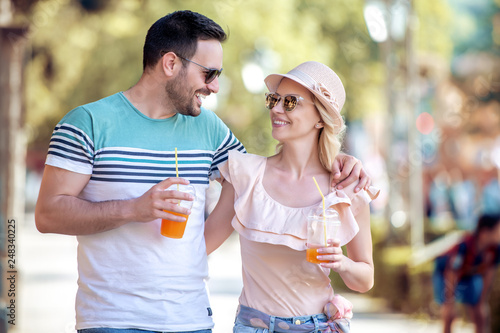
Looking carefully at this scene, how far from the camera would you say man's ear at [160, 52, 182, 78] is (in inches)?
101

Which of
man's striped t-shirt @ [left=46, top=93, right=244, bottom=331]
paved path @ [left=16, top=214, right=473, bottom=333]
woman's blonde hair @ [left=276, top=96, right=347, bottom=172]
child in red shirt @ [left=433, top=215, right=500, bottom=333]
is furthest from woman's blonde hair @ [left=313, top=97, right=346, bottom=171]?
child in red shirt @ [left=433, top=215, right=500, bottom=333]

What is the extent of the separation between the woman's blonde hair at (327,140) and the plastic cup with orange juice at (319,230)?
30 centimetres

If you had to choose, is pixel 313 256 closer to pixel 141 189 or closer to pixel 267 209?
pixel 267 209

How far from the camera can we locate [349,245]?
255cm

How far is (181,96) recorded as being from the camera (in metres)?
2.55

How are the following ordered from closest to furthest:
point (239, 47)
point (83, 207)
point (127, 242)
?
1. point (83, 207)
2. point (127, 242)
3. point (239, 47)

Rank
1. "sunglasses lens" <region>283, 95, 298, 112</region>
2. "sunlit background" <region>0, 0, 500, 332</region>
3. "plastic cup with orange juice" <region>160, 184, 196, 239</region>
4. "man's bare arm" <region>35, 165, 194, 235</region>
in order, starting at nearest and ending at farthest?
"man's bare arm" <region>35, 165, 194, 235</region> < "plastic cup with orange juice" <region>160, 184, 196, 239</region> < "sunglasses lens" <region>283, 95, 298, 112</region> < "sunlit background" <region>0, 0, 500, 332</region>

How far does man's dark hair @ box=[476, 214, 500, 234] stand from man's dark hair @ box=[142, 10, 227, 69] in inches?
188

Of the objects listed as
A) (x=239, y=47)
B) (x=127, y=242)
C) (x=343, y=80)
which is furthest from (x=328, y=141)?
(x=343, y=80)

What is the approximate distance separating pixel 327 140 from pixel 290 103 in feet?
0.63

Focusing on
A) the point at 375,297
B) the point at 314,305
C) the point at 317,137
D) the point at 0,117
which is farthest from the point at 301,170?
the point at 375,297

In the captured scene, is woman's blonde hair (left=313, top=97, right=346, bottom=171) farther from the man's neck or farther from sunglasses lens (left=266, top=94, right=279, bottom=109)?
the man's neck

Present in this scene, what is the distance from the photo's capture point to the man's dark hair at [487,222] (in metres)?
6.75

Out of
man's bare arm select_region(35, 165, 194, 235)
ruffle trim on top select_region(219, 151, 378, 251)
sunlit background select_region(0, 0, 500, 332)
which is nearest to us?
man's bare arm select_region(35, 165, 194, 235)
